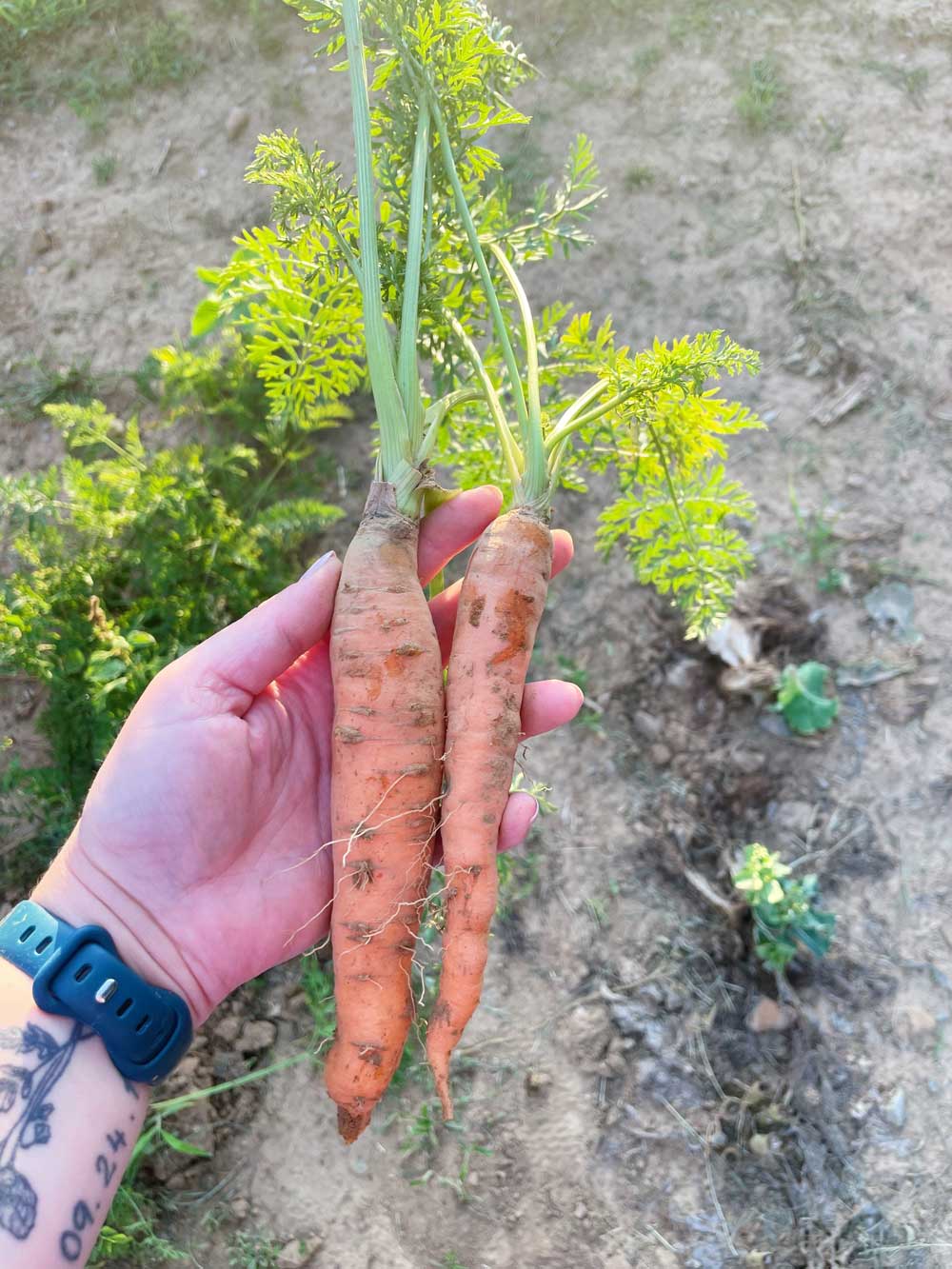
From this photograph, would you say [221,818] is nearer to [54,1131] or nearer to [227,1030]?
[54,1131]

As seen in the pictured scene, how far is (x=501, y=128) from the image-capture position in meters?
3.87

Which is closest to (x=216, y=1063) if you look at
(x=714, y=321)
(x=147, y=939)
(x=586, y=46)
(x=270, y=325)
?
(x=147, y=939)

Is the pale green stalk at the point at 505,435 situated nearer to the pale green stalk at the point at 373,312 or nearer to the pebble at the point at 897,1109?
the pale green stalk at the point at 373,312

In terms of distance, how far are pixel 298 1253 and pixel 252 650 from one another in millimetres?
1689

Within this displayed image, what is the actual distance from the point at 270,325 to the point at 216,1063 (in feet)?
7.28

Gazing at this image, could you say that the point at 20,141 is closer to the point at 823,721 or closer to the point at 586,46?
the point at 586,46

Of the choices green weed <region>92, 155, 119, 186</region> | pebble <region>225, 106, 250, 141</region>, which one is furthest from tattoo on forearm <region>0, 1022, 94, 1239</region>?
pebble <region>225, 106, 250, 141</region>

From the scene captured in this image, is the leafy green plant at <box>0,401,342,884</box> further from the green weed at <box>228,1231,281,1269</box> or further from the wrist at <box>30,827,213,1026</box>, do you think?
the green weed at <box>228,1231,281,1269</box>

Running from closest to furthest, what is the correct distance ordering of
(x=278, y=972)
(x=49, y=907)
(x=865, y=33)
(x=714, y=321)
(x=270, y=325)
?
(x=49, y=907) → (x=270, y=325) → (x=278, y=972) → (x=714, y=321) → (x=865, y=33)

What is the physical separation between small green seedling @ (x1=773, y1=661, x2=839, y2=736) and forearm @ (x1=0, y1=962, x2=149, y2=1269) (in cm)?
229

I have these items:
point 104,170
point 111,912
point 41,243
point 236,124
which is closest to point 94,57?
point 104,170

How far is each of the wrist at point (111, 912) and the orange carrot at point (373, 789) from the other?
1.39 feet

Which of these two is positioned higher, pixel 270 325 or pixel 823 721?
pixel 270 325

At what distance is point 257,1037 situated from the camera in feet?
8.79
